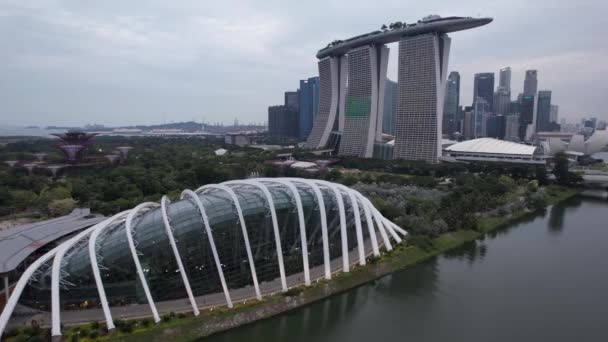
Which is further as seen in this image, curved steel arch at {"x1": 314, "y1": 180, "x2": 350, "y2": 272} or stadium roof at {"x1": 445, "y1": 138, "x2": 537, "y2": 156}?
stadium roof at {"x1": 445, "y1": 138, "x2": 537, "y2": 156}

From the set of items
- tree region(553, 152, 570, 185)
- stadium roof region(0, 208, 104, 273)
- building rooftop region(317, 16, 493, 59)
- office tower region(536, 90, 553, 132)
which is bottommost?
stadium roof region(0, 208, 104, 273)

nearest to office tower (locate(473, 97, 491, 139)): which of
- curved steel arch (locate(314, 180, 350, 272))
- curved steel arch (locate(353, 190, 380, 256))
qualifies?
curved steel arch (locate(353, 190, 380, 256))

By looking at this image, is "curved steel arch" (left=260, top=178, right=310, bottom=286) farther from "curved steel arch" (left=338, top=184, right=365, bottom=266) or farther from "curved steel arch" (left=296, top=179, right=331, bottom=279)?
"curved steel arch" (left=338, top=184, right=365, bottom=266)

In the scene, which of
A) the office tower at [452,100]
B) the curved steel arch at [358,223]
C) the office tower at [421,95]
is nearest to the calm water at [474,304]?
the curved steel arch at [358,223]

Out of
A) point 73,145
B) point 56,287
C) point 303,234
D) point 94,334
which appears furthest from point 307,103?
point 94,334

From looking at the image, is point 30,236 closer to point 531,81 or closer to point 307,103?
point 307,103

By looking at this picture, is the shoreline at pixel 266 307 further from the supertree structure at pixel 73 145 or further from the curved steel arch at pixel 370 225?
the supertree structure at pixel 73 145
